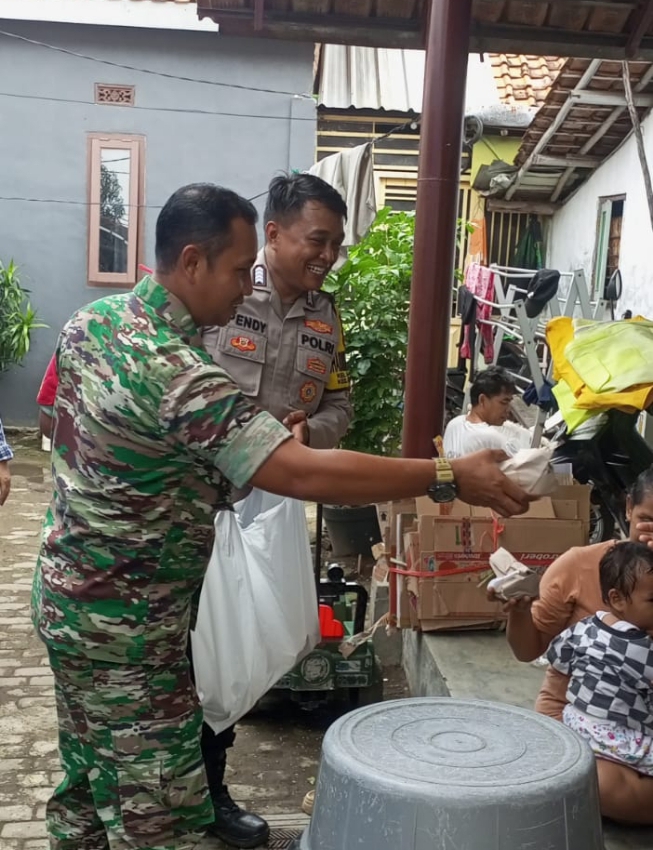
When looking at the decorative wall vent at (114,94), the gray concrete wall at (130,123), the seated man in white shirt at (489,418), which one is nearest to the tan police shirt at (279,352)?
the seated man in white shirt at (489,418)

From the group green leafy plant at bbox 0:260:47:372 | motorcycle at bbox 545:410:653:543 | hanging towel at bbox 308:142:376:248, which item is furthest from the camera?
green leafy plant at bbox 0:260:47:372

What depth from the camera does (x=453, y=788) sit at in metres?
1.72

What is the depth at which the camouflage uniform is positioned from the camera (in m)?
1.95

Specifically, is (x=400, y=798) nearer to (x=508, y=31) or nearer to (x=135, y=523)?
(x=135, y=523)

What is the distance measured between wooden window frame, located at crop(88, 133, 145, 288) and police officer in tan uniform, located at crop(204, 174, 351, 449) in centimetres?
864

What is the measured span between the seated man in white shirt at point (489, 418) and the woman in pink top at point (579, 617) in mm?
2271

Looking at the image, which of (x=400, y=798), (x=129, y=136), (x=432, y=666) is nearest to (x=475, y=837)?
(x=400, y=798)

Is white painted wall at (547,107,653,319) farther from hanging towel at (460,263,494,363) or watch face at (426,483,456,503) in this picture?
watch face at (426,483,456,503)

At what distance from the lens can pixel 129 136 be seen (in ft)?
37.3

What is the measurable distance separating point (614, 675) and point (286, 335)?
4.83 ft

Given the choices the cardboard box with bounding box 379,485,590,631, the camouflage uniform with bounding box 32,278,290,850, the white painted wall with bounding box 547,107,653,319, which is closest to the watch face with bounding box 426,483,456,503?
the camouflage uniform with bounding box 32,278,290,850

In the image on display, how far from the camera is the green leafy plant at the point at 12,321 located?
36.1 ft

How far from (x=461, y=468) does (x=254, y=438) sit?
449 mm

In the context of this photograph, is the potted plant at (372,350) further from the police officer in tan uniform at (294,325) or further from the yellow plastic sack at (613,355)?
the police officer in tan uniform at (294,325)
